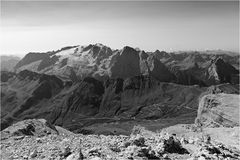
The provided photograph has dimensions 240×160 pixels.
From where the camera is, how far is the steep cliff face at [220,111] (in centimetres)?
5417

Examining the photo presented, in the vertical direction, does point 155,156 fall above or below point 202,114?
above

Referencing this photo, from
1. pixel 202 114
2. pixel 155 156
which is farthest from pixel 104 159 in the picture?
pixel 202 114

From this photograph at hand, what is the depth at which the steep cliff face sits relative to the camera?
54.2 metres

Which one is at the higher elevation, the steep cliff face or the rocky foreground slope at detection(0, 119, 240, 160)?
the rocky foreground slope at detection(0, 119, 240, 160)

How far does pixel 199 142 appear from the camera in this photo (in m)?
24.6

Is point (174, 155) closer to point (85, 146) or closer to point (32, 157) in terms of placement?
point (85, 146)

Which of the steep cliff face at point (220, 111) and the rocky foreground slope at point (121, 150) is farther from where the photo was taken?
the steep cliff face at point (220, 111)

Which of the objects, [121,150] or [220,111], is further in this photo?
[220,111]

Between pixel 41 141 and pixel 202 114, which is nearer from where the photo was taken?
pixel 41 141

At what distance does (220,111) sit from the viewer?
192ft

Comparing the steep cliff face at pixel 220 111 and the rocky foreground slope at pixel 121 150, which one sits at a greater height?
the rocky foreground slope at pixel 121 150

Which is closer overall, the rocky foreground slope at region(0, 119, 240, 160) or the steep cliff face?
the rocky foreground slope at region(0, 119, 240, 160)

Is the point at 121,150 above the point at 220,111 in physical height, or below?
above

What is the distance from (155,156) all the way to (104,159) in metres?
3.49
